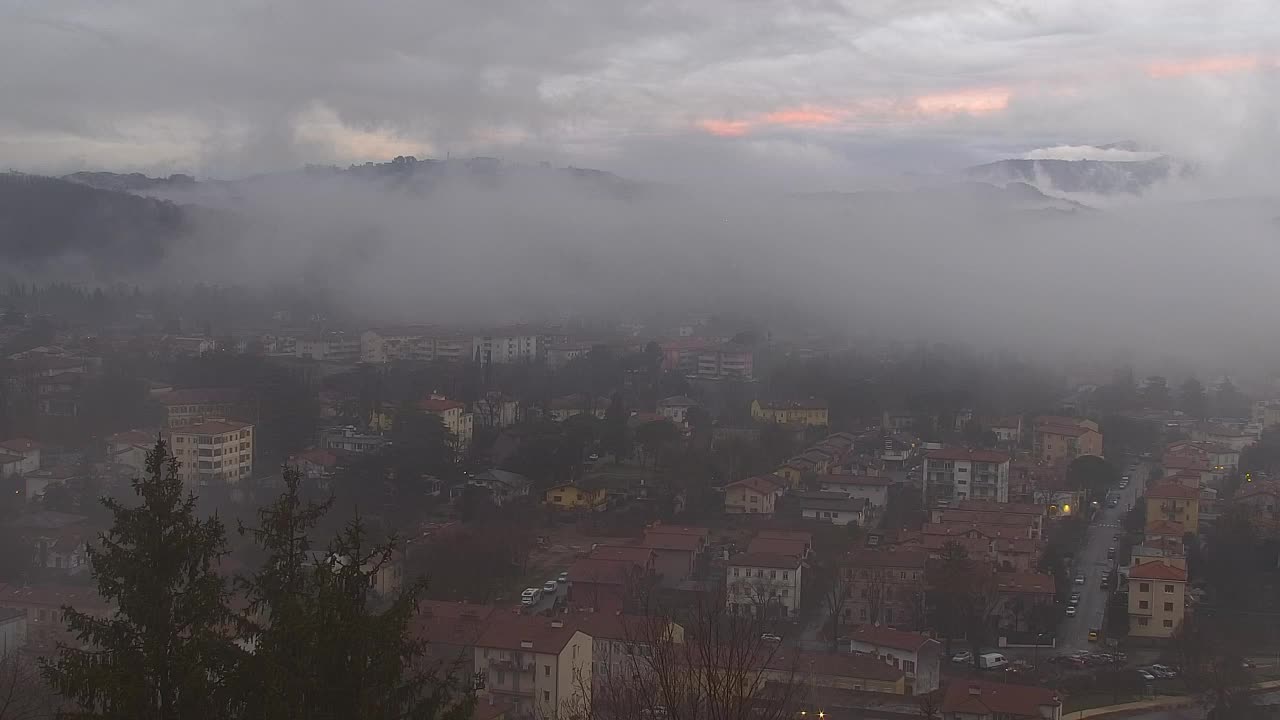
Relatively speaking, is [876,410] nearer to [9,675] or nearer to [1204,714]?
[1204,714]

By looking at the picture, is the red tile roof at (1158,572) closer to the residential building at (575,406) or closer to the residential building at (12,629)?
the residential building at (12,629)

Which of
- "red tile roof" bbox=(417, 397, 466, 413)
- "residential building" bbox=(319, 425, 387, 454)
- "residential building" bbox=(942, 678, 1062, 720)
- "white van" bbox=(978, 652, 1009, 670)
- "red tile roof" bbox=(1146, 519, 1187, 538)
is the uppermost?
"red tile roof" bbox=(417, 397, 466, 413)

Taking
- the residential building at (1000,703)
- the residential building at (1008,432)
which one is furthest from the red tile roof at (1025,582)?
the residential building at (1008,432)

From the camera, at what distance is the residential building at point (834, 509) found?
10.6 m

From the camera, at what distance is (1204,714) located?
6516 millimetres

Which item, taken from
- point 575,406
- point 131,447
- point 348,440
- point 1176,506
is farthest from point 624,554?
point 575,406

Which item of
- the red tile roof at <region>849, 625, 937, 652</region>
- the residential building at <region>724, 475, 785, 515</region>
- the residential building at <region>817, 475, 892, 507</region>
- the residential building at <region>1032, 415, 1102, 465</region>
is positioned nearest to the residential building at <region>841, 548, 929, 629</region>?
the red tile roof at <region>849, 625, 937, 652</region>

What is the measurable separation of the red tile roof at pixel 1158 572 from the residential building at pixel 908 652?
6.10 feet

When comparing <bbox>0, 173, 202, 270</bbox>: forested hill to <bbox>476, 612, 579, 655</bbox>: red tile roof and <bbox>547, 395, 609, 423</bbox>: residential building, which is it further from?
<bbox>476, 612, 579, 655</bbox>: red tile roof

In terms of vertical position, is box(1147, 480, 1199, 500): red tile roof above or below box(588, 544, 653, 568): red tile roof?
above

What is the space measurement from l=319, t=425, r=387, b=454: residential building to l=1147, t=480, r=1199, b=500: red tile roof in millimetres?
7544

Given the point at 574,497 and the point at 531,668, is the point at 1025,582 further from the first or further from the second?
the point at 574,497

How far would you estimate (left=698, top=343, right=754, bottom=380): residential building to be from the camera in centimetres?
2100

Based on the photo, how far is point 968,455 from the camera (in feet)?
40.1
